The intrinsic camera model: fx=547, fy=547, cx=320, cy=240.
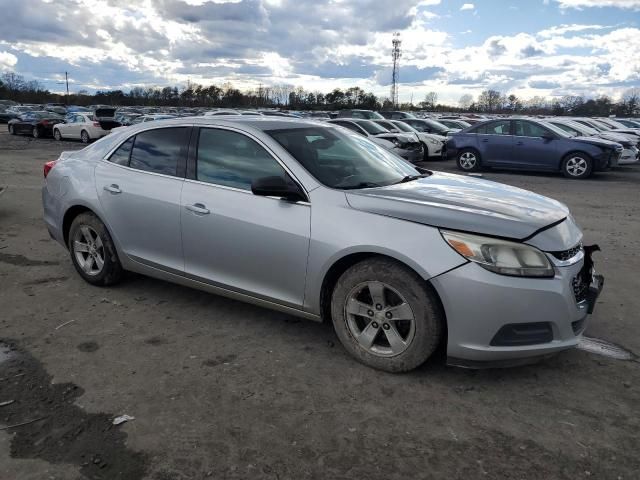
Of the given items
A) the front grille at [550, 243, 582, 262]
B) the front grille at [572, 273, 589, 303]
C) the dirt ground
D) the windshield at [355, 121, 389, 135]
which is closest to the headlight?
the front grille at [550, 243, 582, 262]

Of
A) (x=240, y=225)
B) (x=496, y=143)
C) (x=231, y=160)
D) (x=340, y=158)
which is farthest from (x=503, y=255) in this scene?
(x=496, y=143)

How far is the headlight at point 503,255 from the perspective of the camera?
122 inches

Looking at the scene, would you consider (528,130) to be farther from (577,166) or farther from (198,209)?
(198,209)

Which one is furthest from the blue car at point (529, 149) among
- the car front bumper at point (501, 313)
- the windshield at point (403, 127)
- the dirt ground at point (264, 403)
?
the car front bumper at point (501, 313)

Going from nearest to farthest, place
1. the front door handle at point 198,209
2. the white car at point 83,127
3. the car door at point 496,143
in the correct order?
the front door handle at point 198,209 < the car door at point 496,143 < the white car at point 83,127

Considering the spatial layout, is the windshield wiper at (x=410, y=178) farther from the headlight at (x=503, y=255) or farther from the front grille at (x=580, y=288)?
the front grille at (x=580, y=288)

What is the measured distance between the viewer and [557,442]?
279 cm

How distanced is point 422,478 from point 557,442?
791mm

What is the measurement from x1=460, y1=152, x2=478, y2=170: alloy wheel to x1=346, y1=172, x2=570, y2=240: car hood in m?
12.5

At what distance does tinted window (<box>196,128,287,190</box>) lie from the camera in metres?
3.94

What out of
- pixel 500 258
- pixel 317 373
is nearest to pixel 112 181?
pixel 317 373

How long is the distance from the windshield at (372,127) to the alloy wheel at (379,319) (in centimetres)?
1505

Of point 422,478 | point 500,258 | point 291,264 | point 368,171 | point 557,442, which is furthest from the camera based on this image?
point 368,171

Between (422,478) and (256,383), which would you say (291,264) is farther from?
(422,478)
